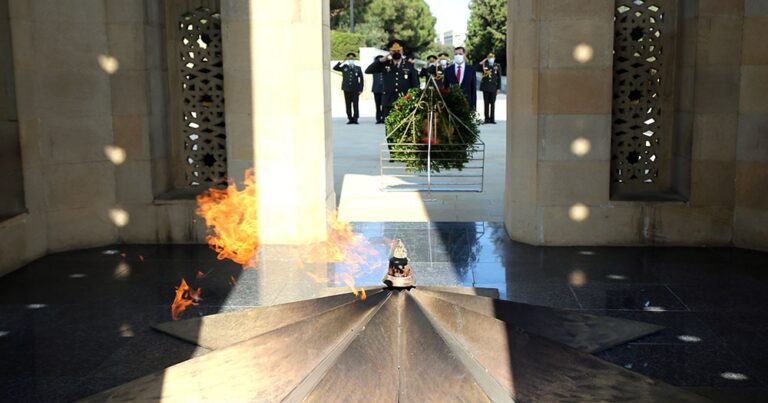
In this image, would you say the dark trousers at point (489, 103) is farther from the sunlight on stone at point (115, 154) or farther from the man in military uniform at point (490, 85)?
the sunlight on stone at point (115, 154)

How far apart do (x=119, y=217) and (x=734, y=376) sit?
6099 millimetres

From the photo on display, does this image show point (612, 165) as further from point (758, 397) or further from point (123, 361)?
point (123, 361)

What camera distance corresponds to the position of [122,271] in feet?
25.4

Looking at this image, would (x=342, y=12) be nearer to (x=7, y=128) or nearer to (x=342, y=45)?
(x=342, y=45)

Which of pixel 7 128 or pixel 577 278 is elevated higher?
pixel 7 128

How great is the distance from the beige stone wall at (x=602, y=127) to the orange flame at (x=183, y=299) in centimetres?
342

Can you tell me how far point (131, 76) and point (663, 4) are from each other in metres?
5.38

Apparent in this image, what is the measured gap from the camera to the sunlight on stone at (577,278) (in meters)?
7.22

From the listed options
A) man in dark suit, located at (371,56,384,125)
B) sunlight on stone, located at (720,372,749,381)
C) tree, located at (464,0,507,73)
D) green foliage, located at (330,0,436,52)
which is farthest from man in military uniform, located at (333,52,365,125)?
green foliage, located at (330,0,436,52)

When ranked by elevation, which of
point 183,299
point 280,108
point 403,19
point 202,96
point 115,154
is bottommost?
point 183,299

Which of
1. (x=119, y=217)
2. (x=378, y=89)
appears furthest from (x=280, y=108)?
(x=378, y=89)

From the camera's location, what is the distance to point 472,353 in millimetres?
4133

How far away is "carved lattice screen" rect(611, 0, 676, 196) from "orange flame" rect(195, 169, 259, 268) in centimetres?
368

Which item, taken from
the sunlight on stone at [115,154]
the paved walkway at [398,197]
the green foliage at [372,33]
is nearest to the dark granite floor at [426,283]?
the paved walkway at [398,197]
